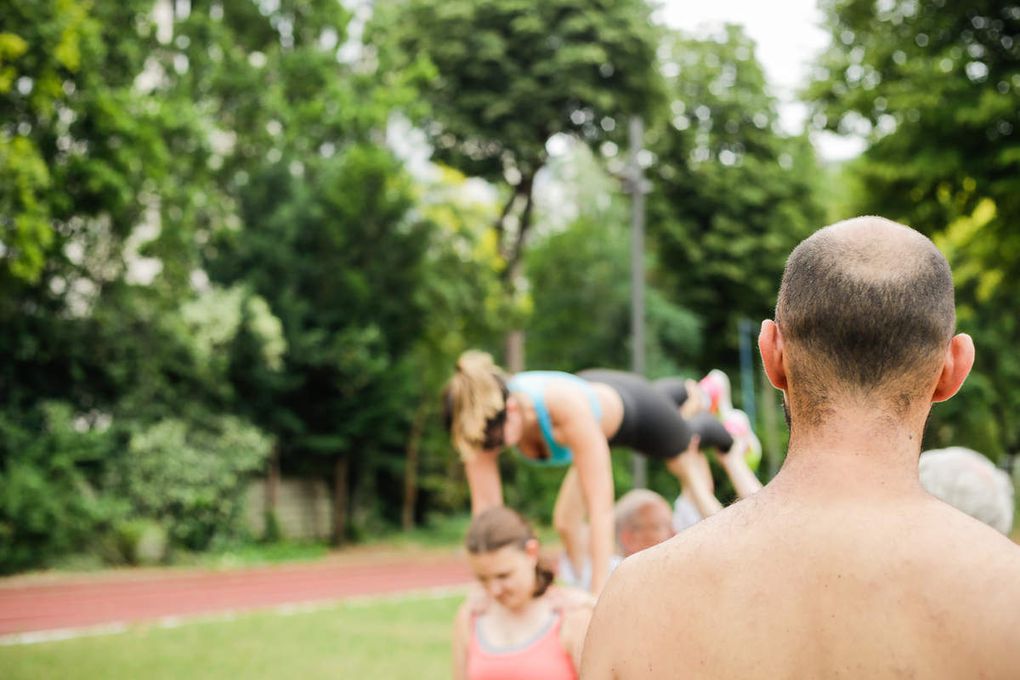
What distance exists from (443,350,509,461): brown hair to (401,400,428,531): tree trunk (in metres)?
21.1

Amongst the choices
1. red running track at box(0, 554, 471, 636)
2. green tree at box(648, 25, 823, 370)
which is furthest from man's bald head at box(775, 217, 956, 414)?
green tree at box(648, 25, 823, 370)

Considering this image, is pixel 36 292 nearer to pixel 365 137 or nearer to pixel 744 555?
pixel 365 137

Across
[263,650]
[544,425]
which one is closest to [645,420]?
[544,425]

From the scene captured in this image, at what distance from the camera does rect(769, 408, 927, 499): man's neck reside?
1432 millimetres

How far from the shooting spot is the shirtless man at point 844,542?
52.9 inches

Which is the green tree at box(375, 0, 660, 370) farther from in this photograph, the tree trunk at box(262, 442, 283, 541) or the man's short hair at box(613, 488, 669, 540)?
the man's short hair at box(613, 488, 669, 540)

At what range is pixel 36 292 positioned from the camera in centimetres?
1967

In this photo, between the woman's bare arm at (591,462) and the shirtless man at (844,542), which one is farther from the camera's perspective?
the woman's bare arm at (591,462)

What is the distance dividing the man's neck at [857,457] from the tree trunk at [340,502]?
936 inches

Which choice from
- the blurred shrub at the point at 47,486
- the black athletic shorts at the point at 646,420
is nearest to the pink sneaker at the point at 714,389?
the black athletic shorts at the point at 646,420

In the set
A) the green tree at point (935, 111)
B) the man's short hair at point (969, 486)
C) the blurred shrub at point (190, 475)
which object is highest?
the green tree at point (935, 111)

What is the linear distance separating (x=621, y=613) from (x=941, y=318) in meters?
0.54

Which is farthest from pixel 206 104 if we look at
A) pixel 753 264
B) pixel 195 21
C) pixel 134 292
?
pixel 753 264

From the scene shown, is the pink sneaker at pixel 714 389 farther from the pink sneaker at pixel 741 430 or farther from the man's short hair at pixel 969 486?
the man's short hair at pixel 969 486
